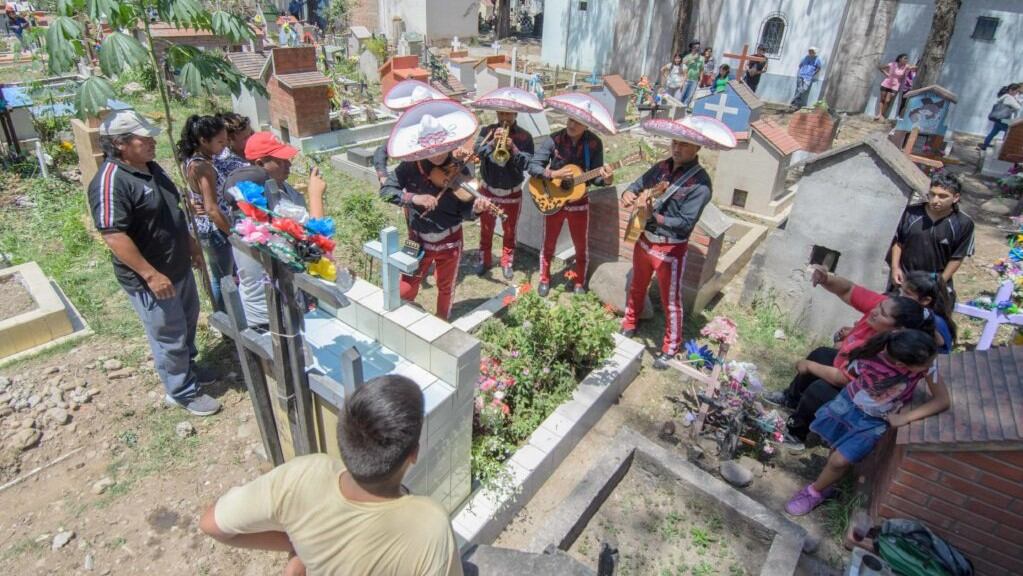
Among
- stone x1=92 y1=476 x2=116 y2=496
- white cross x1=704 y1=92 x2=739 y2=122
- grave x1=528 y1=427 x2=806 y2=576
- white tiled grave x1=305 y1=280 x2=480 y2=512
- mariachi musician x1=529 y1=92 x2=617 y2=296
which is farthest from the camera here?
white cross x1=704 y1=92 x2=739 y2=122

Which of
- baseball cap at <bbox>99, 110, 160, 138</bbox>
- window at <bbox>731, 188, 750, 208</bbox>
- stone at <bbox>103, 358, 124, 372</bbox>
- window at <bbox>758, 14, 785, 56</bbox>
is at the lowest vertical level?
stone at <bbox>103, 358, 124, 372</bbox>

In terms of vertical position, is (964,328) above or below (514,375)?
below

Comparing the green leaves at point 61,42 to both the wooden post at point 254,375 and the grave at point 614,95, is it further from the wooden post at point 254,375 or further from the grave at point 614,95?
the grave at point 614,95

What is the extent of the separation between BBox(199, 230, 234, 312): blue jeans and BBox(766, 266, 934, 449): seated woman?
4.27m

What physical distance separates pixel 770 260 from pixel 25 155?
9626 millimetres

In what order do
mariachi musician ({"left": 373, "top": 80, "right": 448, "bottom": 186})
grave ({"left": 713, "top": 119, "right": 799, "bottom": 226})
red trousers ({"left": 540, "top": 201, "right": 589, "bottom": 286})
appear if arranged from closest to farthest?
red trousers ({"left": 540, "top": 201, "right": 589, "bottom": 286}) < mariachi musician ({"left": 373, "top": 80, "right": 448, "bottom": 186}) < grave ({"left": 713, "top": 119, "right": 799, "bottom": 226})

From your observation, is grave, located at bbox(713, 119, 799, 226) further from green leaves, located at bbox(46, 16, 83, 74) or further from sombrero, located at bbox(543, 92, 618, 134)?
green leaves, located at bbox(46, 16, 83, 74)

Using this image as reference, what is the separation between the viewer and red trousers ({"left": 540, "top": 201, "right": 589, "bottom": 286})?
5.55 metres

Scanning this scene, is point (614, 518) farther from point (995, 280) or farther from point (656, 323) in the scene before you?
point (995, 280)

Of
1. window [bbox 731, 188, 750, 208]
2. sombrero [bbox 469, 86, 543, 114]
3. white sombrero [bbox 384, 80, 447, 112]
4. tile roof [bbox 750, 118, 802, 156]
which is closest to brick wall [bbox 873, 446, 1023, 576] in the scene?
sombrero [bbox 469, 86, 543, 114]

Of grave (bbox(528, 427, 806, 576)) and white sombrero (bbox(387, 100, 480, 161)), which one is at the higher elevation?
white sombrero (bbox(387, 100, 480, 161))

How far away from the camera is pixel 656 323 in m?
5.56

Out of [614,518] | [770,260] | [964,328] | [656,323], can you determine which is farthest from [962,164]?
[614,518]

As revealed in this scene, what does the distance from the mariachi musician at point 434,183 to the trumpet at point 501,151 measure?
2.24 feet
